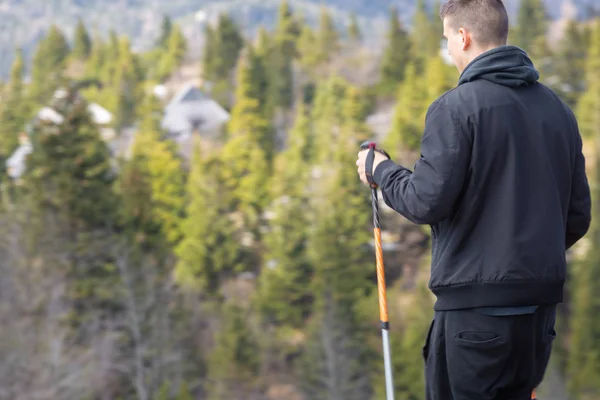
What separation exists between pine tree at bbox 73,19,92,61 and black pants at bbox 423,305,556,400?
81.5m

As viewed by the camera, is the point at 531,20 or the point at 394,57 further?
the point at 394,57

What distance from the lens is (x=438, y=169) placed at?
2289mm

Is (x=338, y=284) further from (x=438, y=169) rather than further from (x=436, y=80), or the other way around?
(x=438, y=169)

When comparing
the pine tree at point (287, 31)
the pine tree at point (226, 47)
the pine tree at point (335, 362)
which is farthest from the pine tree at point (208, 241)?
the pine tree at point (226, 47)

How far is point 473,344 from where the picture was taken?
2352 mm

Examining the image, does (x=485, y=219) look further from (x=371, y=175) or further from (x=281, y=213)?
(x=281, y=213)

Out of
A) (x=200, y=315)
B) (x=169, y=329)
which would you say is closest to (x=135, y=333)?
(x=169, y=329)

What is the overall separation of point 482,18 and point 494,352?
3.14ft

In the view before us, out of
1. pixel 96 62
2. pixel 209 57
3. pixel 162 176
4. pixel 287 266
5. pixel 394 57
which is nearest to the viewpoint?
pixel 287 266

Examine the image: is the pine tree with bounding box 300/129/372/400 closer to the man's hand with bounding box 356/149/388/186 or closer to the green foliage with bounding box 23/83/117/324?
the green foliage with bounding box 23/83/117/324

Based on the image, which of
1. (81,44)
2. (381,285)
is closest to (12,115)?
(81,44)

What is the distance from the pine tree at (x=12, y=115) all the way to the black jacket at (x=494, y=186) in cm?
4751

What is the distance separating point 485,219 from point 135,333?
3192cm

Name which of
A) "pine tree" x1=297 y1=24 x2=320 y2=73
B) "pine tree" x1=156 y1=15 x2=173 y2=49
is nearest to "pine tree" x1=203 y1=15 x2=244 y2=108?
"pine tree" x1=297 y1=24 x2=320 y2=73
